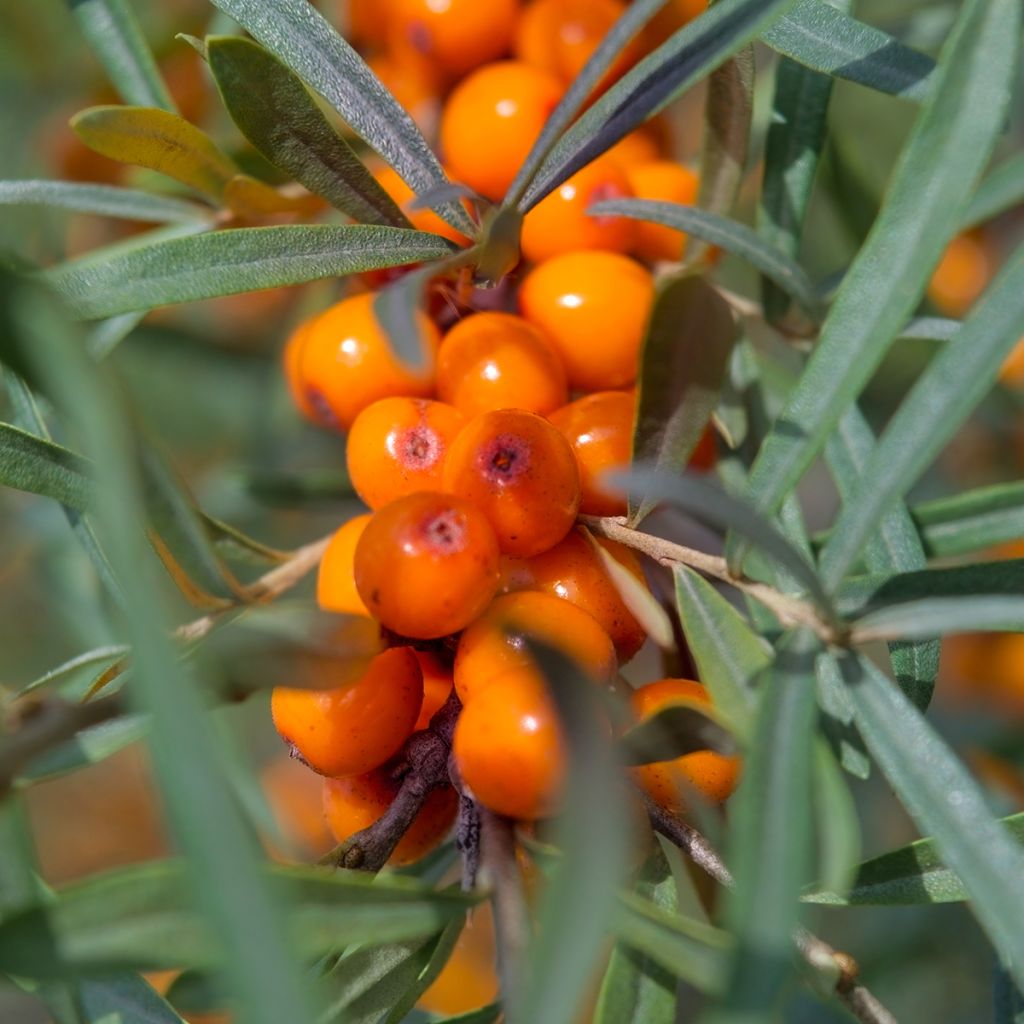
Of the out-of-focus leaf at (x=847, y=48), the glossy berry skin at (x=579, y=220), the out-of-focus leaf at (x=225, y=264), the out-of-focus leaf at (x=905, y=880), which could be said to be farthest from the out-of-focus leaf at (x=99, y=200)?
the out-of-focus leaf at (x=905, y=880)

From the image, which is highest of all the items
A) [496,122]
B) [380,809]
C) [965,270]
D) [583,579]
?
[496,122]

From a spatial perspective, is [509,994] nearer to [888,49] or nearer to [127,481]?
[127,481]

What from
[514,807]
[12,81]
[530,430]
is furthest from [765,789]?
[12,81]

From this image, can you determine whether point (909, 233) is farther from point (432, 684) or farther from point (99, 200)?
point (99, 200)

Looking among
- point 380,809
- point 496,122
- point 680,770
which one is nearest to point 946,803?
point 680,770

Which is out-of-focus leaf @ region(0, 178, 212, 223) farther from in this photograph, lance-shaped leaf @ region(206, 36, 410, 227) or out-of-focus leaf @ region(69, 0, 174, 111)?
lance-shaped leaf @ region(206, 36, 410, 227)

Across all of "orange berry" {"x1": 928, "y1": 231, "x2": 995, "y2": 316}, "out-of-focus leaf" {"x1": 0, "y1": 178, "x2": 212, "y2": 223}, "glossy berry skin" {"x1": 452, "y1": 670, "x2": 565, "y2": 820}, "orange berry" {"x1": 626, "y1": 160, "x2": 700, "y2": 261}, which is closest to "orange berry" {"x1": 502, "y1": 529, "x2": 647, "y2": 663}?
"glossy berry skin" {"x1": 452, "y1": 670, "x2": 565, "y2": 820}
